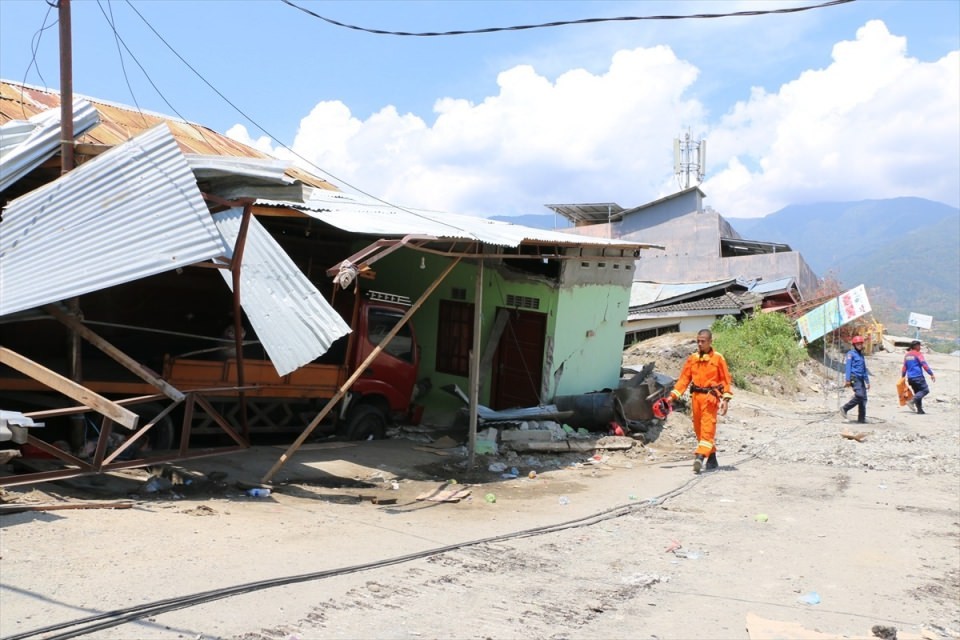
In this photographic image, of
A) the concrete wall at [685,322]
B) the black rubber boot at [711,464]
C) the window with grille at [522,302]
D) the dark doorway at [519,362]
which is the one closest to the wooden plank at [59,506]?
the black rubber boot at [711,464]

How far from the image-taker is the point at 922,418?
1587cm

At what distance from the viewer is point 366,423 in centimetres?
1105

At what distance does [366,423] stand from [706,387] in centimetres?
456

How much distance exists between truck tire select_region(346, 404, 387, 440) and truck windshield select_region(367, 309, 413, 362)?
0.87 meters

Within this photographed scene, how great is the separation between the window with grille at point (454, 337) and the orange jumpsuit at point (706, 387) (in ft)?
14.8

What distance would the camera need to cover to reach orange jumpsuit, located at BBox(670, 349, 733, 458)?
10.1 metres

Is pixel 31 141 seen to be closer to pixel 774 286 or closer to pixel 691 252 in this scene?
pixel 774 286

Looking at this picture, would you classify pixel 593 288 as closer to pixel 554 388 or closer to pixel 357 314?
pixel 554 388

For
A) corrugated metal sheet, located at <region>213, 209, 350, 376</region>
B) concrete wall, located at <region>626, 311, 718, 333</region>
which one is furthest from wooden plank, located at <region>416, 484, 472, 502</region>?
concrete wall, located at <region>626, 311, 718, 333</region>

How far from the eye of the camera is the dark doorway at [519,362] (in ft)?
43.8

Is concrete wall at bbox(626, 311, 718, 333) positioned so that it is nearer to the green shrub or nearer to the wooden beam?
the green shrub

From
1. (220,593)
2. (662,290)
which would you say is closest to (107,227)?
(220,593)

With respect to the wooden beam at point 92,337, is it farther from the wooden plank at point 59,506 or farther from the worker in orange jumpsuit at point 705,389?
the worker in orange jumpsuit at point 705,389

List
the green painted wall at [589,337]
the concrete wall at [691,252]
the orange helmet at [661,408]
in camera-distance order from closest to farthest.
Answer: the orange helmet at [661,408] → the green painted wall at [589,337] → the concrete wall at [691,252]
